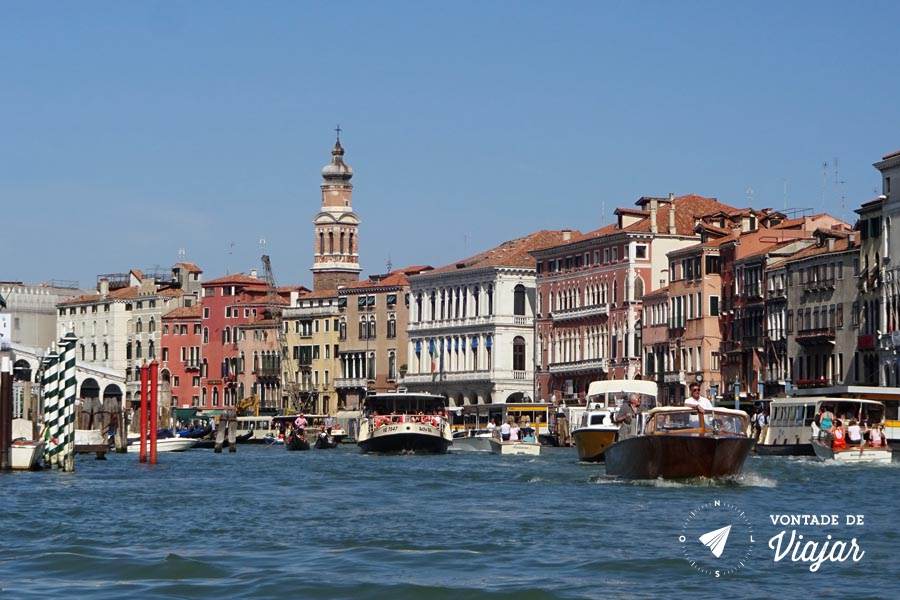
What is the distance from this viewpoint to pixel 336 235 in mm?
124500

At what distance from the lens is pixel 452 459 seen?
5600 centimetres

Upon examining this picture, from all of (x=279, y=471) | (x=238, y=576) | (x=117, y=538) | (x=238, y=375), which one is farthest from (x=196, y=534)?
(x=238, y=375)

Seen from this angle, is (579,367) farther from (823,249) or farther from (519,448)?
(519,448)

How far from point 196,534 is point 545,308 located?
74.5 meters

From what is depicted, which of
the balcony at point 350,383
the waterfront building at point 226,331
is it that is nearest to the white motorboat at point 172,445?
the balcony at point 350,383

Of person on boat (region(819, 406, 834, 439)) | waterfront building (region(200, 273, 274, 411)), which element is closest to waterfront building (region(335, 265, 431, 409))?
waterfront building (region(200, 273, 274, 411))

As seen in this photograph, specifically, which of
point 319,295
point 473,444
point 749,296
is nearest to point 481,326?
point 319,295

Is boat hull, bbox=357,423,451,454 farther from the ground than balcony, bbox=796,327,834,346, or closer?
closer

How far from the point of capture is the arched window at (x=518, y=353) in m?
102

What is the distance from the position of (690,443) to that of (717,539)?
342 inches

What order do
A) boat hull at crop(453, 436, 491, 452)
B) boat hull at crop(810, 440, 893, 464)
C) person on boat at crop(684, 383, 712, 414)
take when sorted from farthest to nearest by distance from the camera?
1. boat hull at crop(453, 436, 491, 452)
2. boat hull at crop(810, 440, 893, 464)
3. person on boat at crop(684, 383, 712, 414)

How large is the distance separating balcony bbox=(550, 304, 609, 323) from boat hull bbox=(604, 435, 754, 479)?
195 ft

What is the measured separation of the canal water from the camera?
20.6 metres

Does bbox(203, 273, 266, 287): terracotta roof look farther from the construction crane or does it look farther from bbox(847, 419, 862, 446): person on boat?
bbox(847, 419, 862, 446): person on boat
